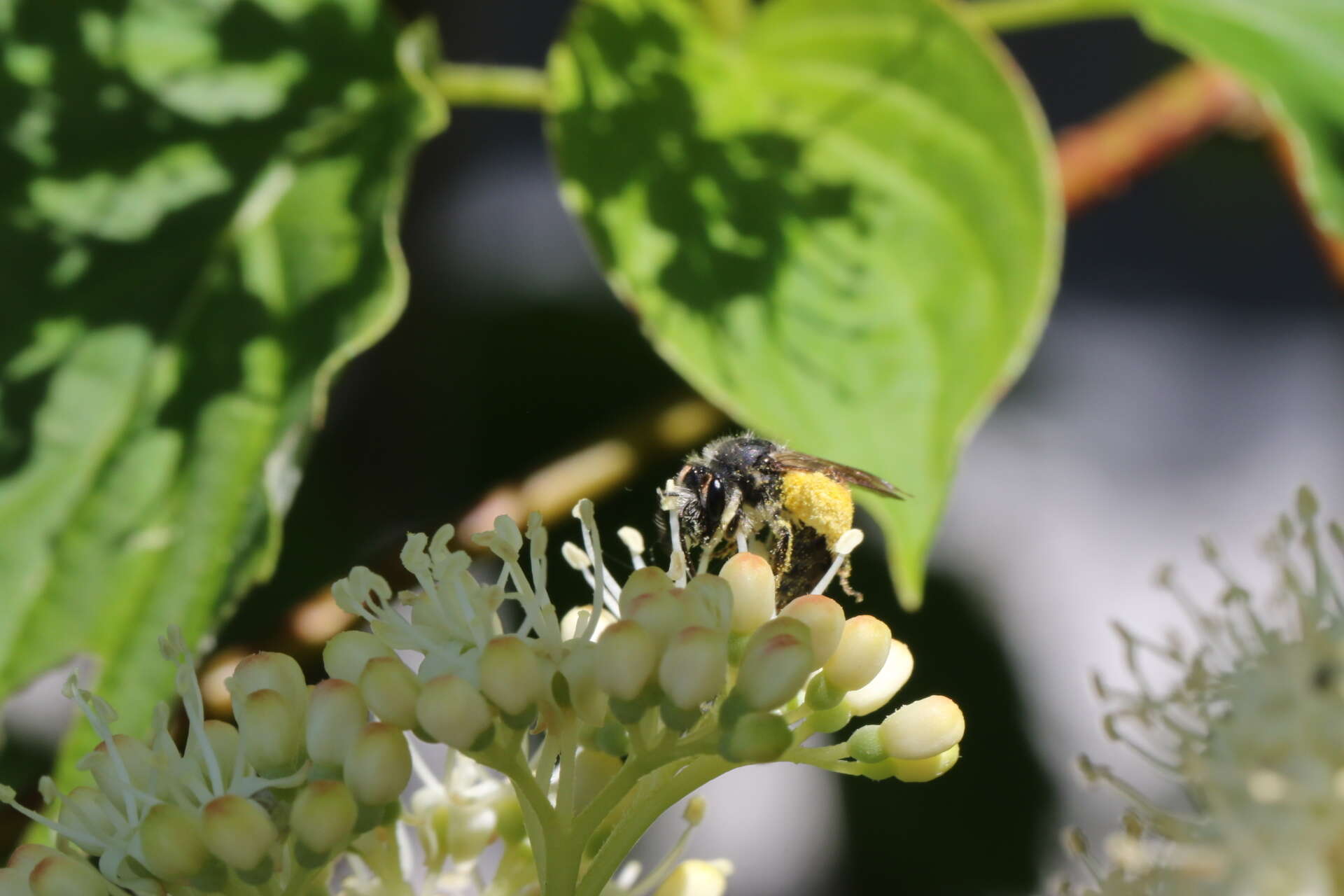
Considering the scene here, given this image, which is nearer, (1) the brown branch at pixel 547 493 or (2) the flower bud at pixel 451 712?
(2) the flower bud at pixel 451 712

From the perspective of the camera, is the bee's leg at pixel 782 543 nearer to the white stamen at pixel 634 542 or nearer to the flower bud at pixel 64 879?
the white stamen at pixel 634 542

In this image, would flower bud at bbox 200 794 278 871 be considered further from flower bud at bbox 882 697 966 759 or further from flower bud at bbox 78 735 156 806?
flower bud at bbox 882 697 966 759

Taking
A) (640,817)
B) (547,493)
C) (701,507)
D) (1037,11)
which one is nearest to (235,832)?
(640,817)

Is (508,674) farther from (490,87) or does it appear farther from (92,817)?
(490,87)

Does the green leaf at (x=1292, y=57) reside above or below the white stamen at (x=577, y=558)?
above

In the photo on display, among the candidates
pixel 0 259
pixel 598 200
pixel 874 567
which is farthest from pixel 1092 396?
pixel 0 259

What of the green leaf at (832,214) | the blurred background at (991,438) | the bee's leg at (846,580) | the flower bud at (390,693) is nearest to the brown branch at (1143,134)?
the green leaf at (832,214)
